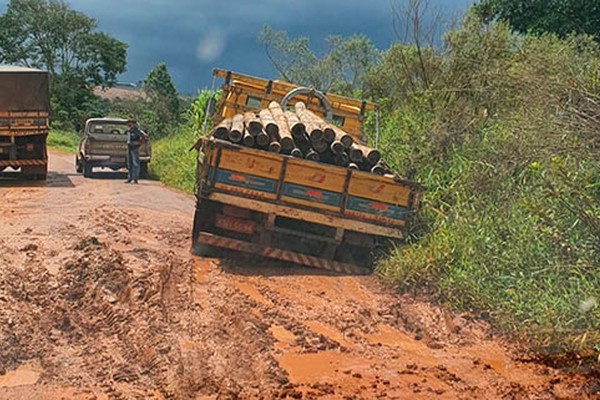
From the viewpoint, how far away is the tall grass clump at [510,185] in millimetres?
6012

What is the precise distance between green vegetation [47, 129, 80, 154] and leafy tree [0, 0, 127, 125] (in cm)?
726

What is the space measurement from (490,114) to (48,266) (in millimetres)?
6900

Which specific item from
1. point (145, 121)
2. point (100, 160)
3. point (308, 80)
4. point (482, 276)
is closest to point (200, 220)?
point (482, 276)

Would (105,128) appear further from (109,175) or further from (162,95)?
(162,95)

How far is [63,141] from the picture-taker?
1382 inches

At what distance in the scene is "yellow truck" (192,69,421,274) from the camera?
298 inches

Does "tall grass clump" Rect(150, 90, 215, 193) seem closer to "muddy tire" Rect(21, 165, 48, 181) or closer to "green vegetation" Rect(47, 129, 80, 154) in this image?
"muddy tire" Rect(21, 165, 48, 181)

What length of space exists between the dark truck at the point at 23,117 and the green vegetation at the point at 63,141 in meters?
16.6

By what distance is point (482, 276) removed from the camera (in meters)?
6.63

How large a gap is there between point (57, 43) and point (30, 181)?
33.3 meters

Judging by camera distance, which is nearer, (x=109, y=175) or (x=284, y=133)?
(x=284, y=133)

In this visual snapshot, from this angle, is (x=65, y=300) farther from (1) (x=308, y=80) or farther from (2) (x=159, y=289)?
(1) (x=308, y=80)

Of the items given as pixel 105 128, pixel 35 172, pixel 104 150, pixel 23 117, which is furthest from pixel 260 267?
pixel 105 128

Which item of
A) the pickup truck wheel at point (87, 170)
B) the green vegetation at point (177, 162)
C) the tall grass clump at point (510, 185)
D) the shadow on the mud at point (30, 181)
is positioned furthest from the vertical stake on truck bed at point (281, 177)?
the pickup truck wheel at point (87, 170)
